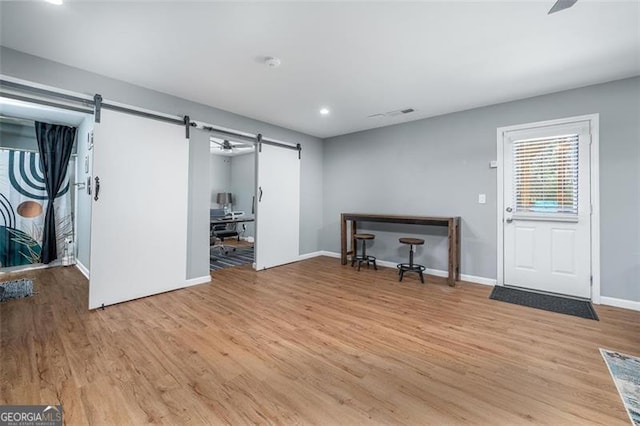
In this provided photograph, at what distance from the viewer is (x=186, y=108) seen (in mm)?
3652

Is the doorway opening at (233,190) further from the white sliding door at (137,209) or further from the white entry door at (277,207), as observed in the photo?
the white sliding door at (137,209)

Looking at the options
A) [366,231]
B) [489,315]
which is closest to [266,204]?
[366,231]

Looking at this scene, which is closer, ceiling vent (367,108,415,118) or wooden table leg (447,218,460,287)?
wooden table leg (447,218,460,287)

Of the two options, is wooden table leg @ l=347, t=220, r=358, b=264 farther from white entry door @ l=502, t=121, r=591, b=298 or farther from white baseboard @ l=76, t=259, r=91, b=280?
white baseboard @ l=76, t=259, r=91, b=280

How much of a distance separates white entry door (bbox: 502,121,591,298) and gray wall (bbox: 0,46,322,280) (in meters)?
3.40

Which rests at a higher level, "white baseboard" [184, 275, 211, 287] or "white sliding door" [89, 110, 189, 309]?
"white sliding door" [89, 110, 189, 309]

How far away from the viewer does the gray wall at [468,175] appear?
2988mm

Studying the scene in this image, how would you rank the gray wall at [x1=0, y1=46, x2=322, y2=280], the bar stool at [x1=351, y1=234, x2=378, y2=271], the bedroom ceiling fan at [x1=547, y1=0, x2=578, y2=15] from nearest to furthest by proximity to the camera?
the bedroom ceiling fan at [x1=547, y1=0, x2=578, y2=15] → the gray wall at [x1=0, y1=46, x2=322, y2=280] → the bar stool at [x1=351, y1=234, x2=378, y2=271]

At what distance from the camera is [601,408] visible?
1.54 metres

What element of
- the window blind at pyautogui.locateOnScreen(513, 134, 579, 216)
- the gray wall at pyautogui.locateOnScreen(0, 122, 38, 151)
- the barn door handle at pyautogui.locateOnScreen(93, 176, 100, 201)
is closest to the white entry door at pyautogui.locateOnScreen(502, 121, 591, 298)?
the window blind at pyautogui.locateOnScreen(513, 134, 579, 216)

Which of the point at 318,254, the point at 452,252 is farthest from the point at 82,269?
the point at 452,252

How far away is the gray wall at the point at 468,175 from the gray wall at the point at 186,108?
336 millimetres

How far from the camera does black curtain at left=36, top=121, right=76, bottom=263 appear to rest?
14.9 feet

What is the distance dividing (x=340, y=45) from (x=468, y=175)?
2802 mm
